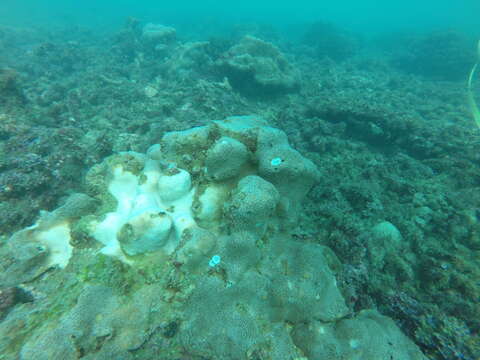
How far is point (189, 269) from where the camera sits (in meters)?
2.75

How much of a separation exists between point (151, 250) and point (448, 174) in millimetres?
7478

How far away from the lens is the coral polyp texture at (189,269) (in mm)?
2408

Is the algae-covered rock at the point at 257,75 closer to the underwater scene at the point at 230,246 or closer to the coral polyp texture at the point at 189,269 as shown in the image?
the underwater scene at the point at 230,246

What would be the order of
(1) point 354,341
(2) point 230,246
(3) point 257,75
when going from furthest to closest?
1. (3) point 257,75
2. (2) point 230,246
3. (1) point 354,341

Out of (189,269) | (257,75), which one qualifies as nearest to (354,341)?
(189,269)

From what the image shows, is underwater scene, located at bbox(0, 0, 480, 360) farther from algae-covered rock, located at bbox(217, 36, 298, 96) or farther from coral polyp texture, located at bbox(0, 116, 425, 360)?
algae-covered rock, located at bbox(217, 36, 298, 96)

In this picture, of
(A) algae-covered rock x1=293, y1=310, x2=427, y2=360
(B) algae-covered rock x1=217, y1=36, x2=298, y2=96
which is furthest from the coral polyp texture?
(B) algae-covered rock x1=217, y1=36, x2=298, y2=96

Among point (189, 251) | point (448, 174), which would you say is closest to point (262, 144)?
point (189, 251)

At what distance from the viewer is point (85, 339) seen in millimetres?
2344

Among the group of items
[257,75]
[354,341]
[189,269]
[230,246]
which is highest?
[257,75]

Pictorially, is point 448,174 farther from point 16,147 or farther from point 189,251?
point 16,147

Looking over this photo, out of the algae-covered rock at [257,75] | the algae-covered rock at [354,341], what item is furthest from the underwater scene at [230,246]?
the algae-covered rock at [257,75]

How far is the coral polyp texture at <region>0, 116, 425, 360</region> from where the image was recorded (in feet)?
7.90

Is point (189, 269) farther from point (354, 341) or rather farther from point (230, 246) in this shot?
point (354, 341)
